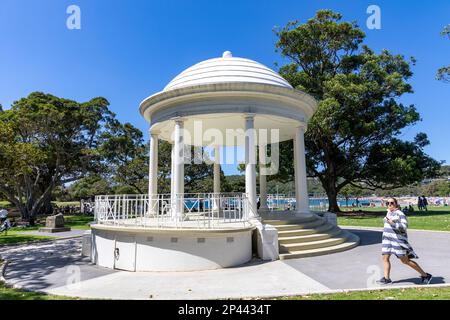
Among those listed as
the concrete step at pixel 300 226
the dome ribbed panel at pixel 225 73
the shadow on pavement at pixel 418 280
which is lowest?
the shadow on pavement at pixel 418 280

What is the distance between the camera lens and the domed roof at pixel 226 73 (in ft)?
37.5

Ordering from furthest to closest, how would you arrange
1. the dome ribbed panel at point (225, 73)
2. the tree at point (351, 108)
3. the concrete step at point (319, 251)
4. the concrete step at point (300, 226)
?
the tree at point (351, 108)
the dome ribbed panel at point (225, 73)
the concrete step at point (300, 226)
the concrete step at point (319, 251)

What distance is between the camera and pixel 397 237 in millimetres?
6488

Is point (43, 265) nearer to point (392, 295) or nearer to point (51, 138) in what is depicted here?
point (392, 295)

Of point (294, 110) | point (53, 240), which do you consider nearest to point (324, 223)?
point (294, 110)

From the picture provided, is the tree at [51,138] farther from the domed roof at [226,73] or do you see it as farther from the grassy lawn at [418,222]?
the grassy lawn at [418,222]

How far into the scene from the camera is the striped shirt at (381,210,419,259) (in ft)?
20.9

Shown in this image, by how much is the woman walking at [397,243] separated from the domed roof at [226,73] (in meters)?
6.43

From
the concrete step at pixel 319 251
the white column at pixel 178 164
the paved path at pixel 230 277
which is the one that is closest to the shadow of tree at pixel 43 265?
the paved path at pixel 230 277

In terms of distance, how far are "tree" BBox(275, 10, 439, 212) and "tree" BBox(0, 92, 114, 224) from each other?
2178 cm

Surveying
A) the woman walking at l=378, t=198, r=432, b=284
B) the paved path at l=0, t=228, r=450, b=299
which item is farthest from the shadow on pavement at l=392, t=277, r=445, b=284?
the woman walking at l=378, t=198, r=432, b=284

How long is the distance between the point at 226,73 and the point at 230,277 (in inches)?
293

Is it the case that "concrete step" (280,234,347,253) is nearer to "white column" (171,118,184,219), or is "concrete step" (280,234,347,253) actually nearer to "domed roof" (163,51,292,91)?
"white column" (171,118,184,219)

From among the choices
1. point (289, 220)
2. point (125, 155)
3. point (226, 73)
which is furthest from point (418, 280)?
point (125, 155)
